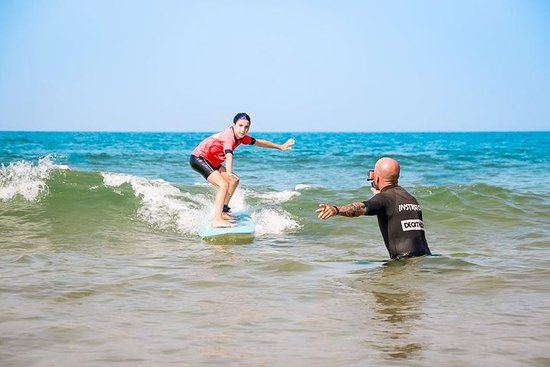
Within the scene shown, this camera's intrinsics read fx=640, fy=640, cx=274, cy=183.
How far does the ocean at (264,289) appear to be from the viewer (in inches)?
159

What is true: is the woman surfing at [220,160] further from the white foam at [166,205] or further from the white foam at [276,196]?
the white foam at [276,196]

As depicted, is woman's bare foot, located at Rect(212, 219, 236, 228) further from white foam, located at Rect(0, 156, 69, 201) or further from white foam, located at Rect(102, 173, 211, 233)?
white foam, located at Rect(0, 156, 69, 201)

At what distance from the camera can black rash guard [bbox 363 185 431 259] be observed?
6.70 meters

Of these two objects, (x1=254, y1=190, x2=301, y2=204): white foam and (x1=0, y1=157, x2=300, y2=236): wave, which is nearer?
(x1=0, y1=157, x2=300, y2=236): wave

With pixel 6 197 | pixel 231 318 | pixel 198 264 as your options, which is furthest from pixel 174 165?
pixel 231 318

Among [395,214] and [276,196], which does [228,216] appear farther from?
[276,196]

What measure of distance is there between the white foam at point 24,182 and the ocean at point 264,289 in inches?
7.4

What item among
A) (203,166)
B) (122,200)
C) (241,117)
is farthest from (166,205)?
(241,117)

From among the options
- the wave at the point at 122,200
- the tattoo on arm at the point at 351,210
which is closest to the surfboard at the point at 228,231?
the wave at the point at 122,200

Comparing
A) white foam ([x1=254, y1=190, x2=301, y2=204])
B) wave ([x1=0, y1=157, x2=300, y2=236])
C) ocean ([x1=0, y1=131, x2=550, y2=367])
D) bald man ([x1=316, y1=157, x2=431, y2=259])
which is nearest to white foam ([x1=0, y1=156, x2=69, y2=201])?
wave ([x1=0, y1=157, x2=300, y2=236])

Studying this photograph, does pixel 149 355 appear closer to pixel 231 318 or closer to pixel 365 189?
pixel 231 318

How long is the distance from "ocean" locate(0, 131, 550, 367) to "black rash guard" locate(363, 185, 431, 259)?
0.18 meters

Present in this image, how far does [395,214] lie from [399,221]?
9 cm

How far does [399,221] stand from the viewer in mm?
6715
